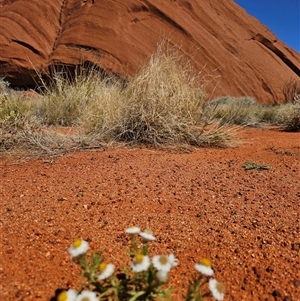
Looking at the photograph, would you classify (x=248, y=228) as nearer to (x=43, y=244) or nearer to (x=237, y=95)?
(x=43, y=244)

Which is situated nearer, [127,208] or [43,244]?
[43,244]

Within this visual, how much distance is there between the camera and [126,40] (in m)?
12.8

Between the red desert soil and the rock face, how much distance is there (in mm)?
9540

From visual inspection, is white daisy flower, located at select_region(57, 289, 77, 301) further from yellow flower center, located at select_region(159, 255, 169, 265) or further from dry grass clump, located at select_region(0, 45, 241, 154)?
dry grass clump, located at select_region(0, 45, 241, 154)

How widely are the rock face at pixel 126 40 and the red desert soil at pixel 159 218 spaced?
9.54 meters

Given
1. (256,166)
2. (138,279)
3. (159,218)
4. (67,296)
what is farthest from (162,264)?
(256,166)

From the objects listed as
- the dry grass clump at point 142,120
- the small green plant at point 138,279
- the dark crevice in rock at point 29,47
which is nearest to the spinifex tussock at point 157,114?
the dry grass clump at point 142,120

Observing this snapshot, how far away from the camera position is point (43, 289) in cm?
132

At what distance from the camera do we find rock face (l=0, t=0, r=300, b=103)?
12586mm

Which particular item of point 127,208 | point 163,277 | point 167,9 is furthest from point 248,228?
point 167,9

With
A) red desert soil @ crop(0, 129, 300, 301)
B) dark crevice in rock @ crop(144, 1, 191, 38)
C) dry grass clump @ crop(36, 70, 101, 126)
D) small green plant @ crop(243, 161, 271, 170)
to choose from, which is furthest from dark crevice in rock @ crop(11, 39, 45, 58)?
small green plant @ crop(243, 161, 271, 170)

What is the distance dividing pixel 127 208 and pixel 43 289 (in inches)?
33.1

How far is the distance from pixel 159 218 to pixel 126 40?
11751 millimetres

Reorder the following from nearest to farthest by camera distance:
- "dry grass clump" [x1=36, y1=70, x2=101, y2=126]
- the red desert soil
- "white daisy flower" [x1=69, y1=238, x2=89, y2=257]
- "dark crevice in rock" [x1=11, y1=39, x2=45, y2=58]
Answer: "white daisy flower" [x1=69, y1=238, x2=89, y2=257] < the red desert soil < "dry grass clump" [x1=36, y1=70, x2=101, y2=126] < "dark crevice in rock" [x1=11, y1=39, x2=45, y2=58]
